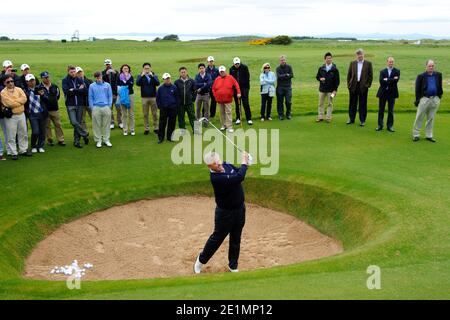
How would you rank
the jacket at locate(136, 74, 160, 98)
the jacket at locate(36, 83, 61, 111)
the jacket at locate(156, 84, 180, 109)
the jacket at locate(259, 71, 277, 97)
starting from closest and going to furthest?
the jacket at locate(36, 83, 61, 111) → the jacket at locate(156, 84, 180, 109) → the jacket at locate(136, 74, 160, 98) → the jacket at locate(259, 71, 277, 97)

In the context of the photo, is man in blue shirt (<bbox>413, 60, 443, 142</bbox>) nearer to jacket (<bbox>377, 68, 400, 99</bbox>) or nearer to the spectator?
jacket (<bbox>377, 68, 400, 99</bbox>)

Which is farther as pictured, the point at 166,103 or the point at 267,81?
the point at 267,81

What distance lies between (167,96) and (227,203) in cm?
830

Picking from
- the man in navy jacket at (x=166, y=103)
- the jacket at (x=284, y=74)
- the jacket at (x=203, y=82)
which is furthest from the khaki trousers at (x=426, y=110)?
the man in navy jacket at (x=166, y=103)

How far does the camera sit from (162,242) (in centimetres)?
1101

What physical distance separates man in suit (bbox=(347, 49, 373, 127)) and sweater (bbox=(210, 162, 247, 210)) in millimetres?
10453

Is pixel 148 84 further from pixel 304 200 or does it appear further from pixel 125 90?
pixel 304 200

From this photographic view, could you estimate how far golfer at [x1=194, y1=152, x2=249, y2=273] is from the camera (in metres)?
8.88

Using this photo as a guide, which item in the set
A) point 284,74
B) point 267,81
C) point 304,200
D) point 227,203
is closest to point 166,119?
point 267,81

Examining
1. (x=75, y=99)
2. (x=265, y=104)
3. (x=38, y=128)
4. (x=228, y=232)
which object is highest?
(x=75, y=99)

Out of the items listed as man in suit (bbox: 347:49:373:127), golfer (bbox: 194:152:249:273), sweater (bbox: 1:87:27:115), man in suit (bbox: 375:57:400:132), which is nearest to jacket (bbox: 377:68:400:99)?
man in suit (bbox: 375:57:400:132)

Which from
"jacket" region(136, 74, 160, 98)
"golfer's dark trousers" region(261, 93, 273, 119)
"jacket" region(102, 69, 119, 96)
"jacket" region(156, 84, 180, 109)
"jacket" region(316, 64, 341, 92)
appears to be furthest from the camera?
"golfer's dark trousers" region(261, 93, 273, 119)

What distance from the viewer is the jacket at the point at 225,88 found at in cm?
1758
